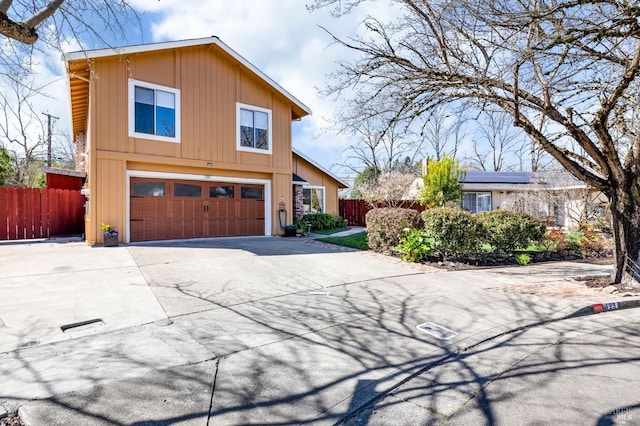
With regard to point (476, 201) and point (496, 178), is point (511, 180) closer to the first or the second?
point (496, 178)

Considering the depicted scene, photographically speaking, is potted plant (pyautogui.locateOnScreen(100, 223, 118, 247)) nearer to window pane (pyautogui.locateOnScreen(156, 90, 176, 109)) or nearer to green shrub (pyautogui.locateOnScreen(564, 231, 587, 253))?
window pane (pyautogui.locateOnScreen(156, 90, 176, 109))

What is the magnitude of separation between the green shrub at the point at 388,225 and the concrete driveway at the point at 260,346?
2.47 meters

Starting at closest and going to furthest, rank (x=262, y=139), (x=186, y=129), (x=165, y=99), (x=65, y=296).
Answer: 1. (x=65, y=296)
2. (x=165, y=99)
3. (x=186, y=129)
4. (x=262, y=139)

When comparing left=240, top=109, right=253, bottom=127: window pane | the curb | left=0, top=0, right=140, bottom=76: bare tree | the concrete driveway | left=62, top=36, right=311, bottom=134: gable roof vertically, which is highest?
left=62, top=36, right=311, bottom=134: gable roof

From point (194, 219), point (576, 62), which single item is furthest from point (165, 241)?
point (576, 62)

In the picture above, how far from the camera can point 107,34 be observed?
497 centimetres

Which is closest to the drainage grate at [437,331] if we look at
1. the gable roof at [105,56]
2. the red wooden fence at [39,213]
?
the gable roof at [105,56]

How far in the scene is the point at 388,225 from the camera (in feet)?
34.3

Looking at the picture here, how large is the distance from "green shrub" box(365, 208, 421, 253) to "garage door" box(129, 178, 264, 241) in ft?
17.6

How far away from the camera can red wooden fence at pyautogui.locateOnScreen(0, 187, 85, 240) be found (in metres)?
12.6

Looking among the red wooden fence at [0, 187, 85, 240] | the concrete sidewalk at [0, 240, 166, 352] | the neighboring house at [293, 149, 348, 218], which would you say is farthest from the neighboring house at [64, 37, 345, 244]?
the neighboring house at [293, 149, 348, 218]

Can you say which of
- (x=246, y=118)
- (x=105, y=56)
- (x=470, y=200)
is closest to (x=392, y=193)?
(x=470, y=200)

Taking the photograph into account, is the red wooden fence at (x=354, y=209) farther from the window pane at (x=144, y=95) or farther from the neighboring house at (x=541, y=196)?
the window pane at (x=144, y=95)

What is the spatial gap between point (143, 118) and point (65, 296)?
7.73 m
